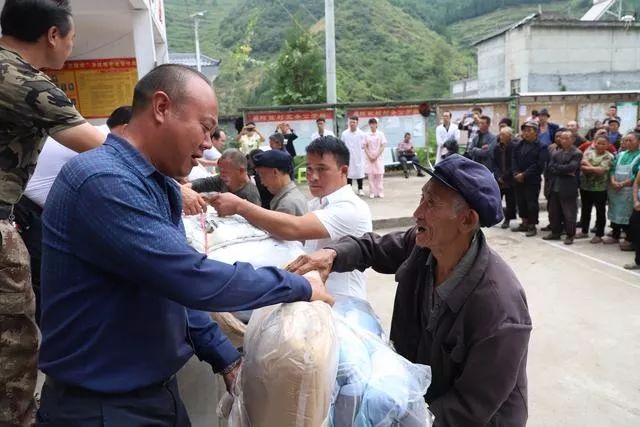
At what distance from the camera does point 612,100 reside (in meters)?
15.3

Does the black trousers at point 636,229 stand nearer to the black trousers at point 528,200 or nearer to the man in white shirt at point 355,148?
the black trousers at point 528,200

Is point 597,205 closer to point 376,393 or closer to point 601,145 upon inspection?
point 601,145

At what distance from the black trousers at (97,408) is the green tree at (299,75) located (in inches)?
1071

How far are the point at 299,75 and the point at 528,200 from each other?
864 inches

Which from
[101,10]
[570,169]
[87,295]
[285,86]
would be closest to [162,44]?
[101,10]

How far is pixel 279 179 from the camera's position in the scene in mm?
3596

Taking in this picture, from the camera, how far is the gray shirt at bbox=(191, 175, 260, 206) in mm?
4008

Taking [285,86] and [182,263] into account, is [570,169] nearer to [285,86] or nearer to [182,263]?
[182,263]

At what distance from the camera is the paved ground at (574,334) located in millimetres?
3393

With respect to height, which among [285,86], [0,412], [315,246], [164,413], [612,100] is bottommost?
[0,412]

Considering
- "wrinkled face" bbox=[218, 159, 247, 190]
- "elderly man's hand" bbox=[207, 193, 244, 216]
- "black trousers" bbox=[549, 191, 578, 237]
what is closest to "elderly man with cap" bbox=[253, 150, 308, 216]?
"wrinkled face" bbox=[218, 159, 247, 190]

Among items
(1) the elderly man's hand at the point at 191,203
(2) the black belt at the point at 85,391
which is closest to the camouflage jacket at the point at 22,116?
(1) the elderly man's hand at the point at 191,203

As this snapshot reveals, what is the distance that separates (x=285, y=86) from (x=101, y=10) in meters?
24.8

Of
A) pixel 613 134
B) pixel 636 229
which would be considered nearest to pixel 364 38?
pixel 613 134
